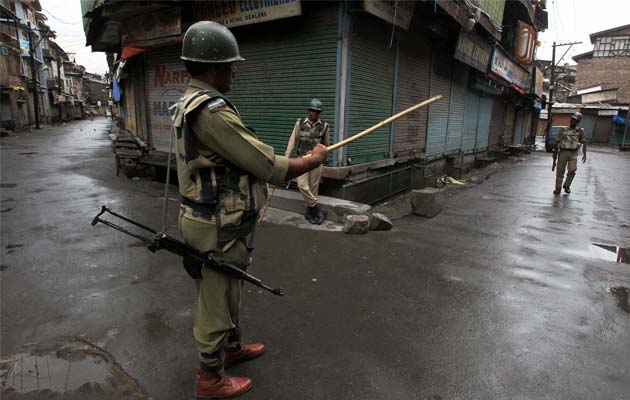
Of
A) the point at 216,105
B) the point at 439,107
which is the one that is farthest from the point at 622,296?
the point at 439,107

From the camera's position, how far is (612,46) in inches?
1480

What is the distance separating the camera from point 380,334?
3.02 metres

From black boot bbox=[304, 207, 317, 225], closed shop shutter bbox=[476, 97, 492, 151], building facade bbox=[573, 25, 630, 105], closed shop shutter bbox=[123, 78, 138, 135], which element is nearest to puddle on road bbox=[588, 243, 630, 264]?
black boot bbox=[304, 207, 317, 225]

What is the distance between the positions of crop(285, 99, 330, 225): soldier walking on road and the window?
150 ft

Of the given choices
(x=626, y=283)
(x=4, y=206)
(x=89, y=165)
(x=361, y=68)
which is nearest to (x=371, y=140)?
(x=361, y=68)

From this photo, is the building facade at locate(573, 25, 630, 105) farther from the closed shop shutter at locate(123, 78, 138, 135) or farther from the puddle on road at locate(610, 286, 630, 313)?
the puddle on road at locate(610, 286, 630, 313)

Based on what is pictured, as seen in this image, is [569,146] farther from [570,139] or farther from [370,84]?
[370,84]

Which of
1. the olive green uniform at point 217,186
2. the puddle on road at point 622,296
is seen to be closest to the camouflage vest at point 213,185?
the olive green uniform at point 217,186

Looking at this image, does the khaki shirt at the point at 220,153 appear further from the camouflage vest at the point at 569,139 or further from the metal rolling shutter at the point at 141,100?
the metal rolling shutter at the point at 141,100

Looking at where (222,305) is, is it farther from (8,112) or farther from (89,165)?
(8,112)

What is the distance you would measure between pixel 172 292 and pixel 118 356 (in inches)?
38.7

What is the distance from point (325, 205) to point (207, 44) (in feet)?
14.6

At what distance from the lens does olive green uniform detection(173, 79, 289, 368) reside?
1884 mm

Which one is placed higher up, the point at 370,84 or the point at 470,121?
the point at 370,84
